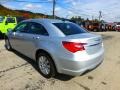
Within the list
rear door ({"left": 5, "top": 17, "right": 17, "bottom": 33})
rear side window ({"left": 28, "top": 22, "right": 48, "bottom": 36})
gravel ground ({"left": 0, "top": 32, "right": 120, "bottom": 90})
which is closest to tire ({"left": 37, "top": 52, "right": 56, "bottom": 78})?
gravel ground ({"left": 0, "top": 32, "right": 120, "bottom": 90})

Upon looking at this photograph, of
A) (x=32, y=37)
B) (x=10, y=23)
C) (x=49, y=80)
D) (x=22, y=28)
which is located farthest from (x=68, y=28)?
(x=10, y=23)

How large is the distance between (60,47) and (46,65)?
90 centimetres

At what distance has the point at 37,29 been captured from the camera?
22.8 feet

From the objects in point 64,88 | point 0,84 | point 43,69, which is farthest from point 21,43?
point 64,88

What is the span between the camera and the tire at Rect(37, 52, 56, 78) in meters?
6.10

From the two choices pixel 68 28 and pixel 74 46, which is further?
pixel 68 28

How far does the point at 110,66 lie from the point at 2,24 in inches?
450

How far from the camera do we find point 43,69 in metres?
6.54

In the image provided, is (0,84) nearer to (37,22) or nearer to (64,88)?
(64,88)

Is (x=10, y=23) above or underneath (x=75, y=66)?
above

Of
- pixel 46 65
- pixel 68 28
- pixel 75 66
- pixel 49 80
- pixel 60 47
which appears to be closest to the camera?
pixel 75 66

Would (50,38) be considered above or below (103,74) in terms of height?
above

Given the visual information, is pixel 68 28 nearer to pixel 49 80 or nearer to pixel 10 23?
pixel 49 80

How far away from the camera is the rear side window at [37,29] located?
21.6 ft
